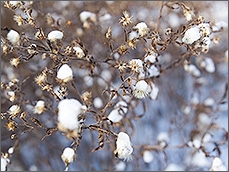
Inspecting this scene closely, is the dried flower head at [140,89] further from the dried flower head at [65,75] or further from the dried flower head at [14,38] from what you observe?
the dried flower head at [14,38]

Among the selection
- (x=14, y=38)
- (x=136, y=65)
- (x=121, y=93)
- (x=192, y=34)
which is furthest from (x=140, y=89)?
(x=121, y=93)

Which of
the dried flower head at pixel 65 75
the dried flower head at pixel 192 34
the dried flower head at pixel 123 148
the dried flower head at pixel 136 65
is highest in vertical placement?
the dried flower head at pixel 192 34

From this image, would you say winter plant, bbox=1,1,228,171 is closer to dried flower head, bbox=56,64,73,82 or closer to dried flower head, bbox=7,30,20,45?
dried flower head, bbox=7,30,20,45

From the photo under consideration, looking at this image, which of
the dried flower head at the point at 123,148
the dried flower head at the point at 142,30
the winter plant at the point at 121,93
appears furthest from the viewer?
the winter plant at the point at 121,93

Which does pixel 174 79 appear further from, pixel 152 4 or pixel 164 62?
pixel 152 4

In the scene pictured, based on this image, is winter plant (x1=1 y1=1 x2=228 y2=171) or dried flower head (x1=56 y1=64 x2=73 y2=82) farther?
winter plant (x1=1 y1=1 x2=228 y2=171)

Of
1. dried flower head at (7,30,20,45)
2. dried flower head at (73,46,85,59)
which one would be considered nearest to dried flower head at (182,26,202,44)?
dried flower head at (73,46,85,59)

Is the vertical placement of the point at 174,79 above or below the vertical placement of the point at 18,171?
above

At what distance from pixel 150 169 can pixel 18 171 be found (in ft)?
1.72

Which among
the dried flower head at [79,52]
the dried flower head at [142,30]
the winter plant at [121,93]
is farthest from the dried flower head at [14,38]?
the dried flower head at [142,30]

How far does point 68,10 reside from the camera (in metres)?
1.39

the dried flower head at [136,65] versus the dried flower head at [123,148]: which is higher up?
the dried flower head at [136,65]

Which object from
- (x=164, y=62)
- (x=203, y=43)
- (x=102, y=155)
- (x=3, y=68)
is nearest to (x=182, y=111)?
(x=164, y=62)

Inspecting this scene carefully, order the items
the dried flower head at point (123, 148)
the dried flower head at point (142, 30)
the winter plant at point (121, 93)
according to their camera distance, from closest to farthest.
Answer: the dried flower head at point (123, 148), the dried flower head at point (142, 30), the winter plant at point (121, 93)
